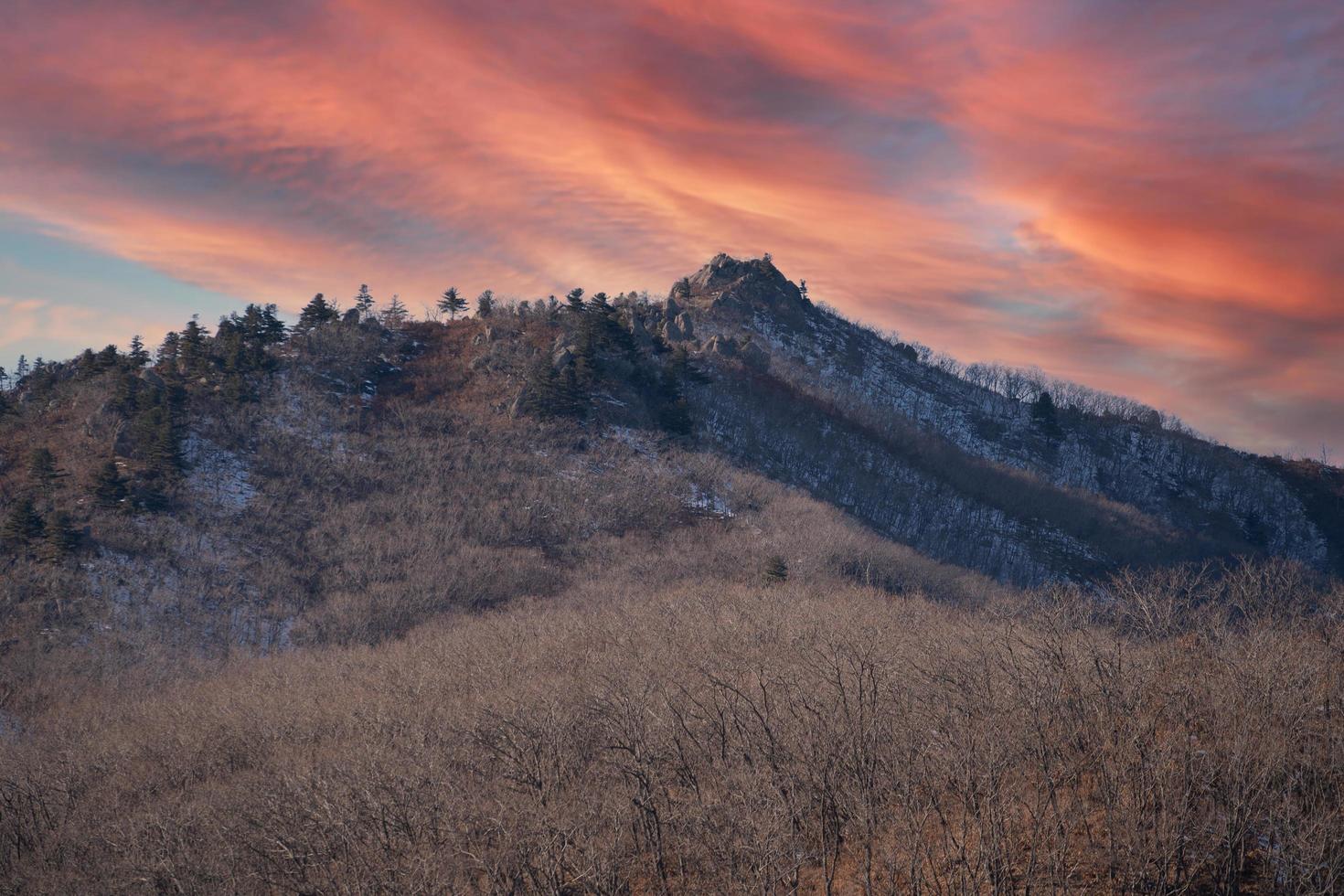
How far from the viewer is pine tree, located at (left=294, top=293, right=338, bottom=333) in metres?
89.8

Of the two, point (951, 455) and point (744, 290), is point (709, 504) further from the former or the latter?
point (744, 290)

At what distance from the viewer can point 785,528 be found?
236ft

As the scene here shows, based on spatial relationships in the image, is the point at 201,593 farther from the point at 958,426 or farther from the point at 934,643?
the point at 958,426

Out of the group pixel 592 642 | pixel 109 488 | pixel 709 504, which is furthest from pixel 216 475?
pixel 709 504

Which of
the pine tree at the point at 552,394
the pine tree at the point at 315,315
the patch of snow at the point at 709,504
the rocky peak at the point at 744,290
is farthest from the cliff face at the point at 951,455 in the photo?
the pine tree at the point at 315,315

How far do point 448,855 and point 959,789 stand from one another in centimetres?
1607

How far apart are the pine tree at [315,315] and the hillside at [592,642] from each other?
1.42 metres

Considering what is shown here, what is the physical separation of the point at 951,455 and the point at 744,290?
4986cm

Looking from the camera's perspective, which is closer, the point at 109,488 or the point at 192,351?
the point at 109,488

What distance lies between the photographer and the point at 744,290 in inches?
5655

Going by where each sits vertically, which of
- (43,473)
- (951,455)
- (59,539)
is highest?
(951,455)

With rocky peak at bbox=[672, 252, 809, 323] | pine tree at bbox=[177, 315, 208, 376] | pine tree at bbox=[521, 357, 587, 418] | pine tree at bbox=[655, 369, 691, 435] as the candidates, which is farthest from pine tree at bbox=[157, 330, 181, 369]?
rocky peak at bbox=[672, 252, 809, 323]

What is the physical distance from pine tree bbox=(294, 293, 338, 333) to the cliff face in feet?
149

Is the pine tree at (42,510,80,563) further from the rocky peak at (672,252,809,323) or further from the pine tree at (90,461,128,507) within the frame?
the rocky peak at (672,252,809,323)
